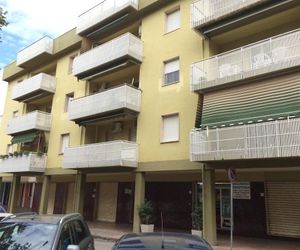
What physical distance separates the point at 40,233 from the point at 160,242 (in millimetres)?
2480

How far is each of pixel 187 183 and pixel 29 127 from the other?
13376 mm

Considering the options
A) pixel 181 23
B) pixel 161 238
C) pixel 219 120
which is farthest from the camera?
pixel 181 23

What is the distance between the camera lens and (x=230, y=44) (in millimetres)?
16859

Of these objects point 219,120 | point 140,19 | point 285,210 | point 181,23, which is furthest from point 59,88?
point 285,210

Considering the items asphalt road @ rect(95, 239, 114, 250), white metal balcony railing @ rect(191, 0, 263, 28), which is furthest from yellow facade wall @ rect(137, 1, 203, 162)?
asphalt road @ rect(95, 239, 114, 250)

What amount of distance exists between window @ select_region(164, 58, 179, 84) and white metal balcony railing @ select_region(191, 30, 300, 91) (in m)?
2.37

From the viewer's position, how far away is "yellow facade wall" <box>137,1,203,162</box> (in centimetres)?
1680

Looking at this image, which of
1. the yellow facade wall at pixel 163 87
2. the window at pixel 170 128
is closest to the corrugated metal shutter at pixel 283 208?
the yellow facade wall at pixel 163 87

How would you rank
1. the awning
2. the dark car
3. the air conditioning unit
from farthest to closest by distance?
Result: the awning, the air conditioning unit, the dark car

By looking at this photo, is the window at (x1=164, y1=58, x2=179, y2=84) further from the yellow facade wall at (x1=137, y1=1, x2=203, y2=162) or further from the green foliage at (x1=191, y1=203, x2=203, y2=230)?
the green foliage at (x1=191, y1=203, x2=203, y2=230)

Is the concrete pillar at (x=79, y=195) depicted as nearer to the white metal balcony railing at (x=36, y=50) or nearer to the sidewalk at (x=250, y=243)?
the sidewalk at (x=250, y=243)

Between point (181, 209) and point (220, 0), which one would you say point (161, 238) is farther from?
point (181, 209)

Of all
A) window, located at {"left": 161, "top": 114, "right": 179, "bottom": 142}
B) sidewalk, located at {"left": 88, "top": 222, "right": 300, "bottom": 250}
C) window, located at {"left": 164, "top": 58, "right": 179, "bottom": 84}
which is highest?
window, located at {"left": 164, "top": 58, "right": 179, "bottom": 84}

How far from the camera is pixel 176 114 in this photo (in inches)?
683
